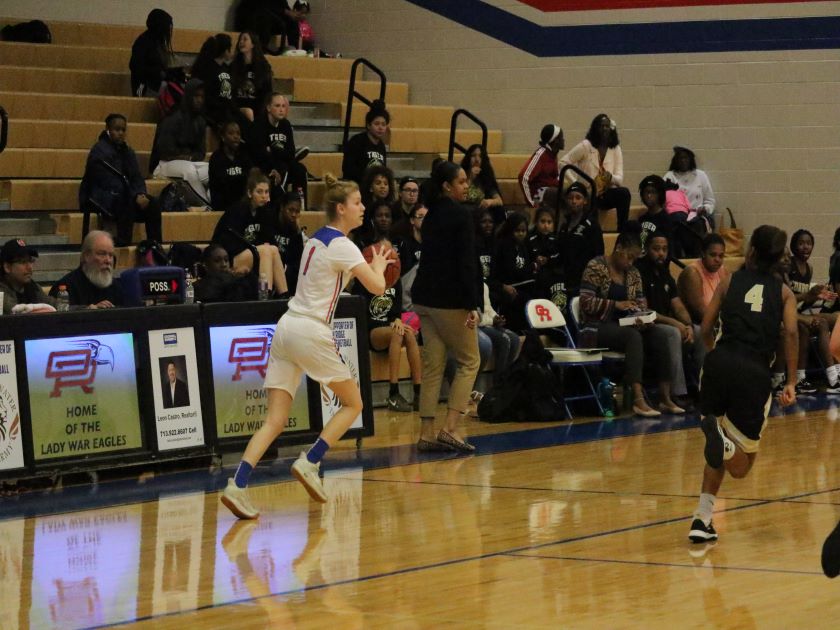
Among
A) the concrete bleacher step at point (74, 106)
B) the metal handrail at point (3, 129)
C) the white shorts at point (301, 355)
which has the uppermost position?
the concrete bleacher step at point (74, 106)

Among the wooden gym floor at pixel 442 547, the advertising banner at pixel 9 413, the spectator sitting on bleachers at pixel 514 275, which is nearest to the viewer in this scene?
the wooden gym floor at pixel 442 547

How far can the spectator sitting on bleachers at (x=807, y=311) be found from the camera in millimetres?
15633

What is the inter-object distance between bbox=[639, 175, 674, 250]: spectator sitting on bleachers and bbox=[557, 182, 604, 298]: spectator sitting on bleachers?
30.9 inches

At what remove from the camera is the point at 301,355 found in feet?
28.9

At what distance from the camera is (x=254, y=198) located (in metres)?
14.2

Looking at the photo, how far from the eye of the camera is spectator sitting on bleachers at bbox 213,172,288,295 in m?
13.5

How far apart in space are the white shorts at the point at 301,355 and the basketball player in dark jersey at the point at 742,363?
2148 millimetres

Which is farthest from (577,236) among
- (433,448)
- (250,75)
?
(433,448)

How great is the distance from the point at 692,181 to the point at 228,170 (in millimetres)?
5821

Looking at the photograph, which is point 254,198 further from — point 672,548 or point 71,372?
point 672,548

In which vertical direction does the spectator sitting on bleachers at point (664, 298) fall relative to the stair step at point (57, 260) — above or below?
below

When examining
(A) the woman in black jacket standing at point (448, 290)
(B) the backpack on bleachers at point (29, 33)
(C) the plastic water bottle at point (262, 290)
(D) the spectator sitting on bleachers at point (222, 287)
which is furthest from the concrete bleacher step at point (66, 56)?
(A) the woman in black jacket standing at point (448, 290)

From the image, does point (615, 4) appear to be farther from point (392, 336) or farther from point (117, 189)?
point (117, 189)

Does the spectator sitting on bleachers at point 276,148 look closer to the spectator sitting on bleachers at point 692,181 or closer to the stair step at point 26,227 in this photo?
the stair step at point 26,227
